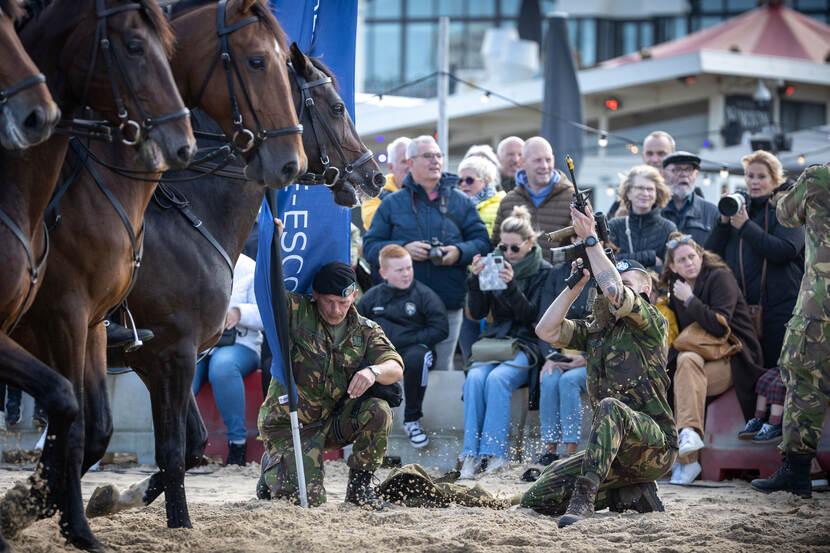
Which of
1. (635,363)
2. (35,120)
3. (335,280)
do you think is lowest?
(635,363)

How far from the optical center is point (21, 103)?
452 cm

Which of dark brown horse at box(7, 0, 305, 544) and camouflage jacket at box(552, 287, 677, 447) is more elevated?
dark brown horse at box(7, 0, 305, 544)

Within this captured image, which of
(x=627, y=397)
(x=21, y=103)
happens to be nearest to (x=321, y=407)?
(x=627, y=397)

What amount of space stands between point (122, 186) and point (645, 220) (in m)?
5.04

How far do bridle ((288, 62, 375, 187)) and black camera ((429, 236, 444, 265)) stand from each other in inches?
101

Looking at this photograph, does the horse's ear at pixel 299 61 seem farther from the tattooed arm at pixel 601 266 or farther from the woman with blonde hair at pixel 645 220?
the woman with blonde hair at pixel 645 220

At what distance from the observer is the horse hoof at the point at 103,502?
633 cm

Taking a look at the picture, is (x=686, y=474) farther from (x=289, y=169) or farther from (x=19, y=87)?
(x=19, y=87)

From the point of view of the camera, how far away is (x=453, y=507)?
7.26 metres

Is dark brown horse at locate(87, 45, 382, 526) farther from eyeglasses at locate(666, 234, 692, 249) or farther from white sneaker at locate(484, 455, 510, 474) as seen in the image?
eyeglasses at locate(666, 234, 692, 249)

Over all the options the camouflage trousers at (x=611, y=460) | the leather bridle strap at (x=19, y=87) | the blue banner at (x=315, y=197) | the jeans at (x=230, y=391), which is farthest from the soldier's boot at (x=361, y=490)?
the leather bridle strap at (x=19, y=87)

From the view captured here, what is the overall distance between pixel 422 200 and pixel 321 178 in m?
3.01

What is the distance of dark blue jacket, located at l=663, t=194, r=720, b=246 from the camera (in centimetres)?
968

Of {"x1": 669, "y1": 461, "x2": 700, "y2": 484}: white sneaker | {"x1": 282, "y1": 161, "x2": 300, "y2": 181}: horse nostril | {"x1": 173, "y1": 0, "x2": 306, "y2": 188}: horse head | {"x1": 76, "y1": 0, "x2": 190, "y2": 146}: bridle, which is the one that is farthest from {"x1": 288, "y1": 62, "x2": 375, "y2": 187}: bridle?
{"x1": 669, "y1": 461, "x2": 700, "y2": 484}: white sneaker
